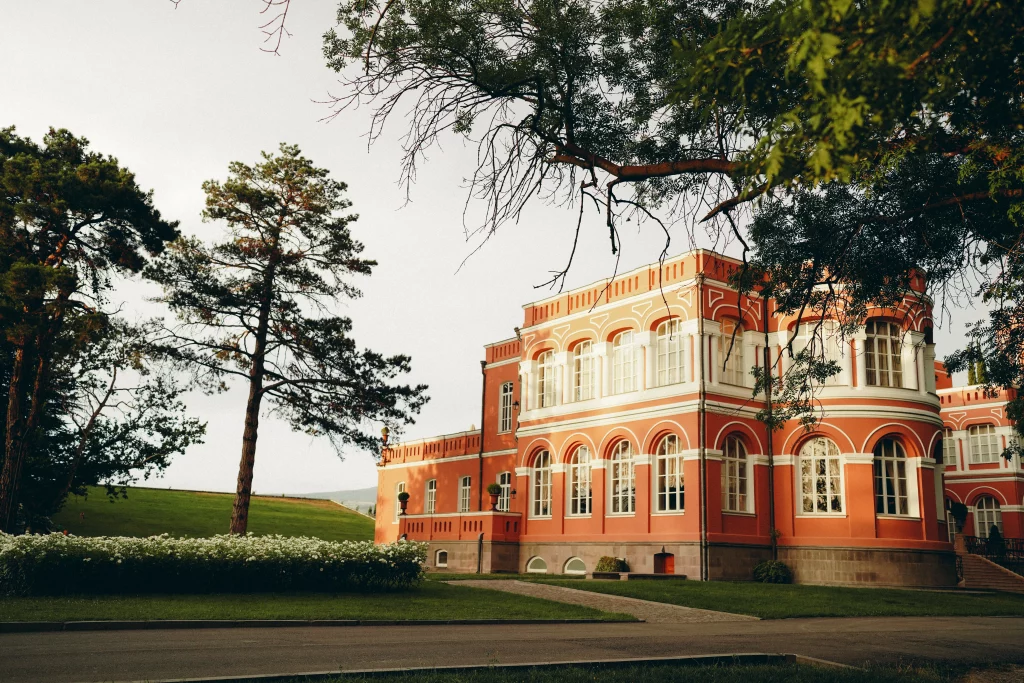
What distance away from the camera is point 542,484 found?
30250mm

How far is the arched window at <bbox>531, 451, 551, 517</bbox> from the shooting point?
97.5 ft

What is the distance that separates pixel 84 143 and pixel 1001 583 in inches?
1314

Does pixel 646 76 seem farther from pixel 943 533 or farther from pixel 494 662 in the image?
pixel 943 533

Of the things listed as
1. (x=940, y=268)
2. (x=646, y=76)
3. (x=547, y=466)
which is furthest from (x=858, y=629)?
(x=547, y=466)

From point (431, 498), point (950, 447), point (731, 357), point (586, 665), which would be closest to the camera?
point (586, 665)

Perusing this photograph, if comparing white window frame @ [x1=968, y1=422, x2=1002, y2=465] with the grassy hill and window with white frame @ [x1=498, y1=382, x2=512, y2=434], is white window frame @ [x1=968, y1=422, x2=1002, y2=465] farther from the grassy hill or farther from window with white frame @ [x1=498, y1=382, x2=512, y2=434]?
the grassy hill

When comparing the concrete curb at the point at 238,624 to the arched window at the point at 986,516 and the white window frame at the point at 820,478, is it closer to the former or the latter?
the white window frame at the point at 820,478

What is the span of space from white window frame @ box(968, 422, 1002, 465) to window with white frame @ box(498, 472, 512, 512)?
72.4 feet

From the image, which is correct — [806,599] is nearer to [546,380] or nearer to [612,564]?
[612,564]

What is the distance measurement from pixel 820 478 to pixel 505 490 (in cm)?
1335

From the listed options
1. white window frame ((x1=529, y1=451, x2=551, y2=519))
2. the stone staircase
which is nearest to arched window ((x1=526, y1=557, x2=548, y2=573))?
white window frame ((x1=529, y1=451, x2=551, y2=519))

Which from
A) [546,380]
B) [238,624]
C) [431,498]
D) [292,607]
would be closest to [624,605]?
[292,607]

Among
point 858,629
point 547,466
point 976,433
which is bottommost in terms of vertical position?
point 858,629

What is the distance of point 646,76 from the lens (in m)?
9.66
